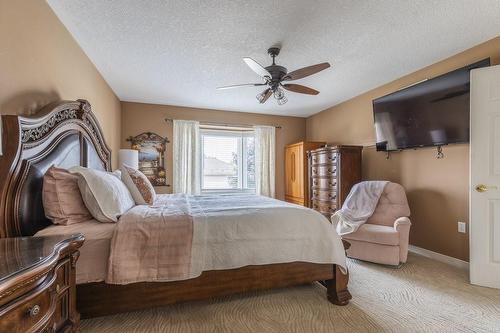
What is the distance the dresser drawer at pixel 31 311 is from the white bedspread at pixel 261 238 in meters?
0.88

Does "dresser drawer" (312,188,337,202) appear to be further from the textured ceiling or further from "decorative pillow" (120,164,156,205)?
"decorative pillow" (120,164,156,205)

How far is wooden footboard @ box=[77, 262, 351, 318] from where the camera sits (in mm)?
1614

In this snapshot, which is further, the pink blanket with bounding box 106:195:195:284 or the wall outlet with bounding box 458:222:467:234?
the wall outlet with bounding box 458:222:467:234

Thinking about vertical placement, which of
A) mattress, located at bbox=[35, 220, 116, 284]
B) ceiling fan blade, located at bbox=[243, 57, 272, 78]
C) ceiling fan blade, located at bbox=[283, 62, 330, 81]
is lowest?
mattress, located at bbox=[35, 220, 116, 284]

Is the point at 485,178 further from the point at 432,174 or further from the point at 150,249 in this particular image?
the point at 150,249

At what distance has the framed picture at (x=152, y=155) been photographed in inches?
183

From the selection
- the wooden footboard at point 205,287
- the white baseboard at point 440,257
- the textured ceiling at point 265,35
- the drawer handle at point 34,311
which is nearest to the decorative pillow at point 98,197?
the wooden footboard at point 205,287

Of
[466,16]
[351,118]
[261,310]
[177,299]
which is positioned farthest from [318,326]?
[351,118]

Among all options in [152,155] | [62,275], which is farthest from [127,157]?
[62,275]

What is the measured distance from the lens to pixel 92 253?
5.14 feet

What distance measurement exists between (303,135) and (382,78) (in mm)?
2483

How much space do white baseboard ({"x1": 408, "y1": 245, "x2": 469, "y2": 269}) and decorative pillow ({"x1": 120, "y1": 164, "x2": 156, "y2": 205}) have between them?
3460mm

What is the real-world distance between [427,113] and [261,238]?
271 cm

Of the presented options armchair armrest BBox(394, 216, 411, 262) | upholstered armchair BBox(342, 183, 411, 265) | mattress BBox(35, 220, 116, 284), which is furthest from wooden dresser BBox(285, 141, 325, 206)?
mattress BBox(35, 220, 116, 284)
